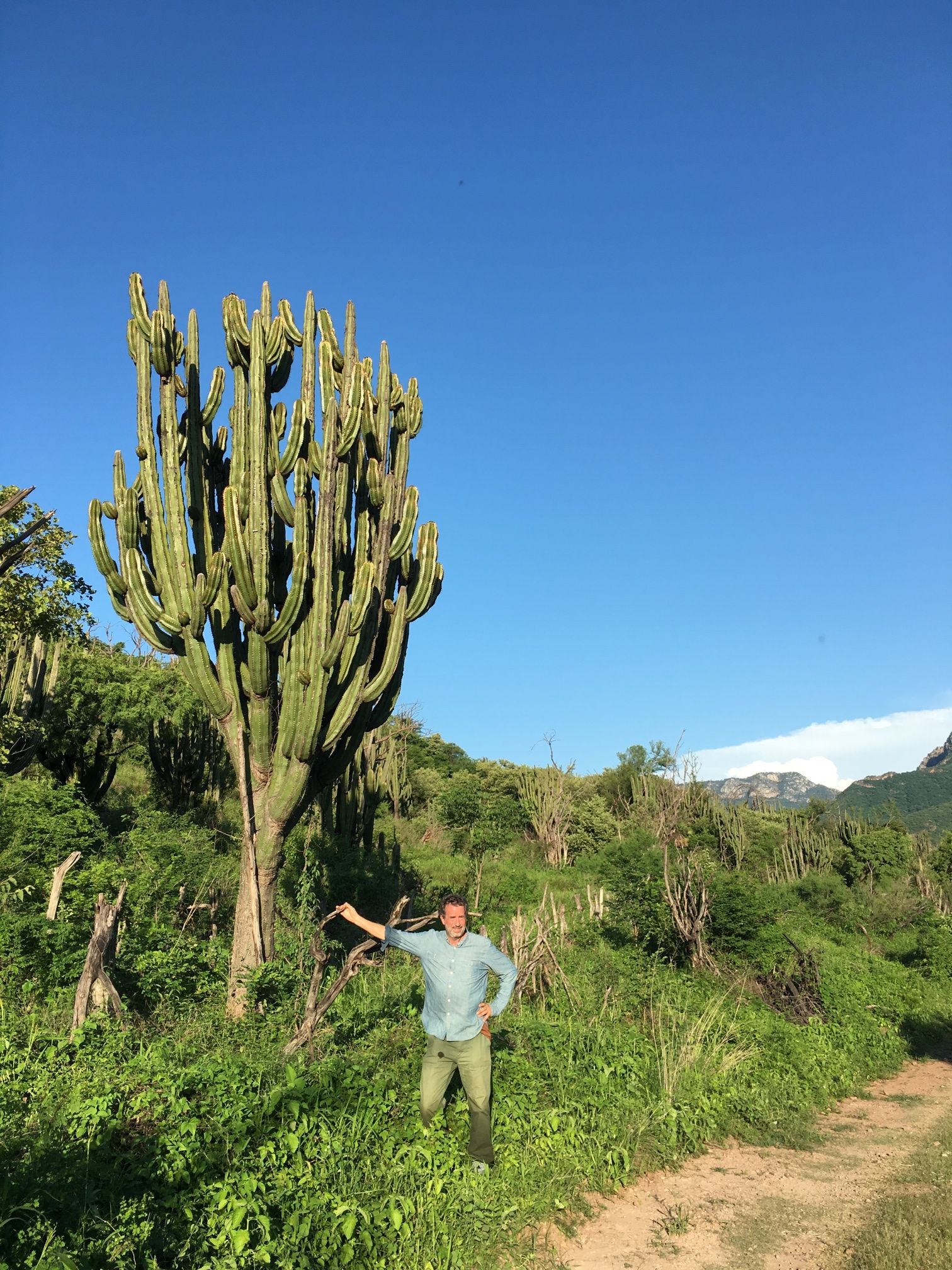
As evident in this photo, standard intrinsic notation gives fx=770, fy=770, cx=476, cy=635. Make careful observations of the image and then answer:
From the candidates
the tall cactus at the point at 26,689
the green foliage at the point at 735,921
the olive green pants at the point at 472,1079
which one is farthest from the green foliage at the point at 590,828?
the olive green pants at the point at 472,1079

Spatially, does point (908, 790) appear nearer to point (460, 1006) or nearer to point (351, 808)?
point (351, 808)

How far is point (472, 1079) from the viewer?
4.39 m

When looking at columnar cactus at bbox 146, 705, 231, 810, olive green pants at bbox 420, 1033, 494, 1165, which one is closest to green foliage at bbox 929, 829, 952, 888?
columnar cactus at bbox 146, 705, 231, 810

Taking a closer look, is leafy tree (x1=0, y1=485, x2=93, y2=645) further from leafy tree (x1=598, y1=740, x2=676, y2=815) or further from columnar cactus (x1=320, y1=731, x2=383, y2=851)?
leafy tree (x1=598, y1=740, x2=676, y2=815)

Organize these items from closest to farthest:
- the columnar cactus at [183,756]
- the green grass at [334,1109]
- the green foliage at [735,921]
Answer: the green grass at [334,1109], the green foliage at [735,921], the columnar cactus at [183,756]

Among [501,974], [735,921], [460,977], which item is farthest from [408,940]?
[735,921]

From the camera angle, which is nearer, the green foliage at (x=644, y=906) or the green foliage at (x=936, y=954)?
the green foliage at (x=644, y=906)

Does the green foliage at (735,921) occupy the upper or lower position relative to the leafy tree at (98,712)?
lower

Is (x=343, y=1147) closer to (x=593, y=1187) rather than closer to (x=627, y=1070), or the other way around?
(x=593, y=1187)

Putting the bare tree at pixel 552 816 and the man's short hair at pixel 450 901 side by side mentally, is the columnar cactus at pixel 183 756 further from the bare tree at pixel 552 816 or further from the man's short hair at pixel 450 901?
the man's short hair at pixel 450 901

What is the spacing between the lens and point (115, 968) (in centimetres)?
620

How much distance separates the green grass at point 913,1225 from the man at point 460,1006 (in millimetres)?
1963

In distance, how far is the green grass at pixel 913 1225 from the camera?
3754mm

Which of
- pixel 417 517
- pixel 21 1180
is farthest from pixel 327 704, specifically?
pixel 21 1180
